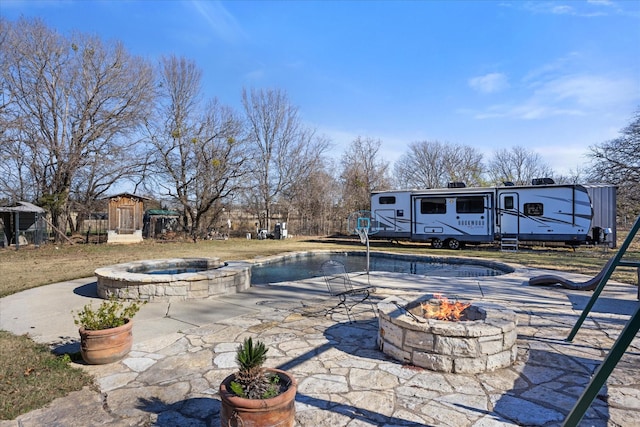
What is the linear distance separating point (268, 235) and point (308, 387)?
62.4ft

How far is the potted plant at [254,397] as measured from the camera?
198 centimetres

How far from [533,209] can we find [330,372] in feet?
43.9

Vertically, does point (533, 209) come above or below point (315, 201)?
below

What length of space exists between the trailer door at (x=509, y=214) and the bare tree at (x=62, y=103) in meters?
17.8

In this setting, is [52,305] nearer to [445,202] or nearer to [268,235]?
[445,202]

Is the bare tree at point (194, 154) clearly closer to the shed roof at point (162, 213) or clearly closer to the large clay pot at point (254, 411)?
the shed roof at point (162, 213)

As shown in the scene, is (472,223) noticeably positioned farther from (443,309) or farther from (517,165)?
(517,165)

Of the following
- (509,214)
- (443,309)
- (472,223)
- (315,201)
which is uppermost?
(315,201)

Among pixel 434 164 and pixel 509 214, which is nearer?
pixel 509 214

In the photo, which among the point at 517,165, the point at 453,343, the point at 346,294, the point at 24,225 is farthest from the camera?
the point at 517,165

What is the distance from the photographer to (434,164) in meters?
35.8

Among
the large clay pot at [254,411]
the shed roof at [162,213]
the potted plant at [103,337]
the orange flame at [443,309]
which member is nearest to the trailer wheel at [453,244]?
the orange flame at [443,309]

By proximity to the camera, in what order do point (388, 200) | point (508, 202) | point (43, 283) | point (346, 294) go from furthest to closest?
point (388, 200) < point (508, 202) < point (43, 283) < point (346, 294)

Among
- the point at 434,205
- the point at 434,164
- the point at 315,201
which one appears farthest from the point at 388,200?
the point at 434,164
